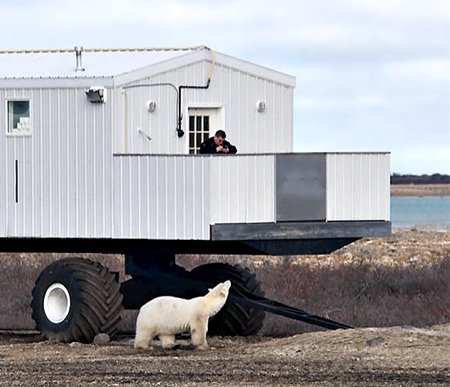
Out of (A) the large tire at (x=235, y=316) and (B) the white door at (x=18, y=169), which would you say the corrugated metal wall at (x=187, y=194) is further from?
(A) the large tire at (x=235, y=316)

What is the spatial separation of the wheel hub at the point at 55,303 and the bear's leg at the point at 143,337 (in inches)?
71.8

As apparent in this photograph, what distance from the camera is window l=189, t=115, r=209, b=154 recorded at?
910 inches

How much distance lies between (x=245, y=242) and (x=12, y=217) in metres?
3.51

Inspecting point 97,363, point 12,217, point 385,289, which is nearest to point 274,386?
point 97,363

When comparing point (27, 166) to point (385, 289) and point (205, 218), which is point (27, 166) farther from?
point (385, 289)

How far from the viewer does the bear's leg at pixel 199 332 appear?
20703 millimetres

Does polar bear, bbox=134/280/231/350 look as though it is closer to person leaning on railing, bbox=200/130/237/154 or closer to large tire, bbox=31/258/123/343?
large tire, bbox=31/258/123/343

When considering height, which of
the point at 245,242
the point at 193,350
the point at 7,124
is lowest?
the point at 193,350

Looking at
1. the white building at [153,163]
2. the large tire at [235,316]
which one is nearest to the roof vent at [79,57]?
the white building at [153,163]

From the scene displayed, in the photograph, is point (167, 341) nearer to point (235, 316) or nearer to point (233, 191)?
point (233, 191)

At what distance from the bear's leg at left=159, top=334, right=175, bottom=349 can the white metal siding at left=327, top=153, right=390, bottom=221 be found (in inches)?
111

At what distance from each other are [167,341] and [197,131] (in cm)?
364

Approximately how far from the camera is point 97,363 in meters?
18.4

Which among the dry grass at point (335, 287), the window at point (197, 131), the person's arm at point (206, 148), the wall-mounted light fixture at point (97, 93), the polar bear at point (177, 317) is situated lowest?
the dry grass at point (335, 287)
